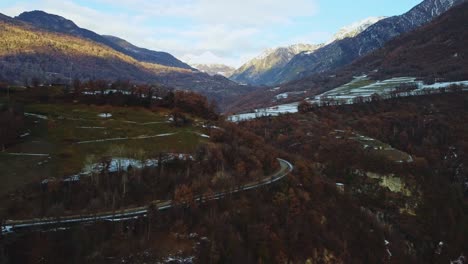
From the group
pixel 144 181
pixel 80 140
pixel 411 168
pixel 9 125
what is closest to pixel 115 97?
pixel 80 140

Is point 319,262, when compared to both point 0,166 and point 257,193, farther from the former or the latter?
point 0,166

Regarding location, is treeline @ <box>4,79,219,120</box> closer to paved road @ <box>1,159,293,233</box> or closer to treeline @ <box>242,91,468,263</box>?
paved road @ <box>1,159,293,233</box>

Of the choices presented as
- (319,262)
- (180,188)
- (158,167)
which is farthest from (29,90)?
(319,262)

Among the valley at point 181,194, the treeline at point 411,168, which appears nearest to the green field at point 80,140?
the valley at point 181,194

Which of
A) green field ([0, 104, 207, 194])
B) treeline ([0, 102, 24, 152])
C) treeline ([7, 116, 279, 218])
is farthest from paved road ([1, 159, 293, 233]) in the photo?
treeline ([0, 102, 24, 152])

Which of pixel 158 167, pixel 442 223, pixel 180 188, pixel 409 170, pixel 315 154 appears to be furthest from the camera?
pixel 315 154

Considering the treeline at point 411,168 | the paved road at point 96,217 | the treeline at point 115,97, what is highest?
the treeline at point 115,97

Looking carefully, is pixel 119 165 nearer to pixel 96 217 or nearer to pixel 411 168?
pixel 96 217

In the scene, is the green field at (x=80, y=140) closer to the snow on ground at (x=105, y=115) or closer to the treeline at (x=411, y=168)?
the snow on ground at (x=105, y=115)
